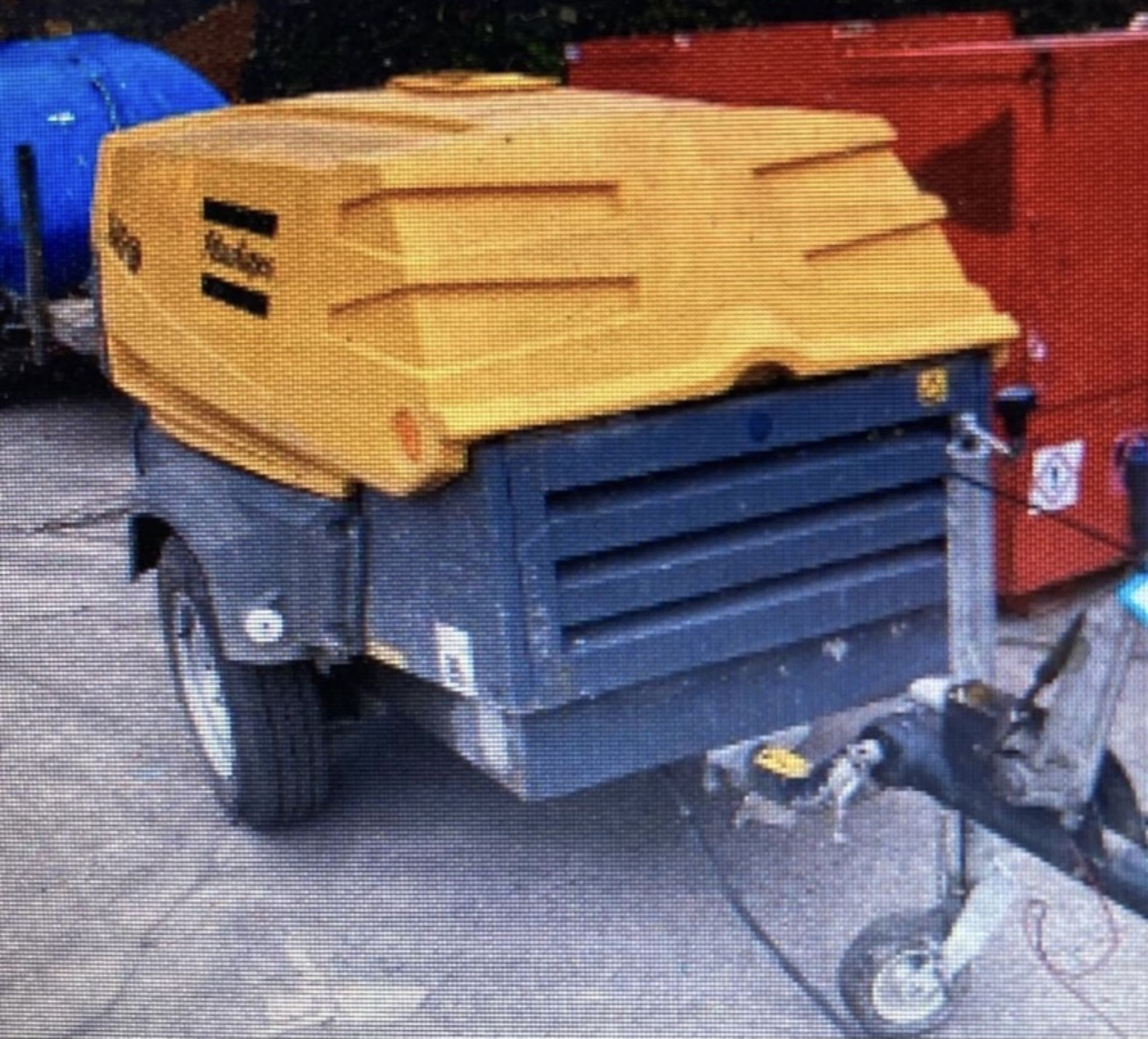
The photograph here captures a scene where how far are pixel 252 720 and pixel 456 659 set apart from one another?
900 millimetres

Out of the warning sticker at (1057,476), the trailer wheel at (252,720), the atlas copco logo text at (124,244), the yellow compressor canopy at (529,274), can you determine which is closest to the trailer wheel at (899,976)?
the yellow compressor canopy at (529,274)

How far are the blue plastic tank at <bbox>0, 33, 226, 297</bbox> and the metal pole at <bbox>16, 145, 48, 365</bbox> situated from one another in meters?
0.07

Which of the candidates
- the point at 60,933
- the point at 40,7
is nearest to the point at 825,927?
the point at 60,933

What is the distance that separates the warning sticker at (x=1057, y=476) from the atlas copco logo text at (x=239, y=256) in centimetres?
233

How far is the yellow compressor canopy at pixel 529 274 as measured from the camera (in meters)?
3.08

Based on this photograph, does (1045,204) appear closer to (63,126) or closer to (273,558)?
(273,558)

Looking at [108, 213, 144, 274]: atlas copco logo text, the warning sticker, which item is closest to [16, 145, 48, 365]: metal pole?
→ [108, 213, 144, 274]: atlas copco logo text

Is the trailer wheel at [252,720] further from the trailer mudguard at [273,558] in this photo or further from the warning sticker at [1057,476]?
the warning sticker at [1057,476]

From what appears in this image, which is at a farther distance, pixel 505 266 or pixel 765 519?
pixel 765 519

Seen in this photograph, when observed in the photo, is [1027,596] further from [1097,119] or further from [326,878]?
[326,878]

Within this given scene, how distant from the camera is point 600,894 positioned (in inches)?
153

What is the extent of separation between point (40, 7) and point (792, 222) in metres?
8.21

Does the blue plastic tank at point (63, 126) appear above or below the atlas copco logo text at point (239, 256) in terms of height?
below

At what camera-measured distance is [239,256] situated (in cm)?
366
